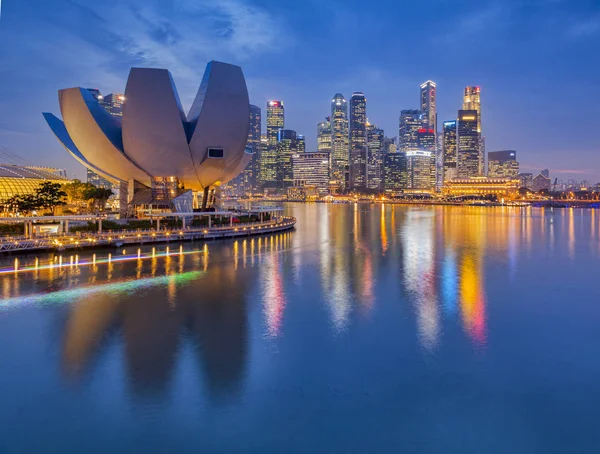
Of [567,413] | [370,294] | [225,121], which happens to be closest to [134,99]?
[225,121]

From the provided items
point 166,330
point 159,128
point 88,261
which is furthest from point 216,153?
point 166,330

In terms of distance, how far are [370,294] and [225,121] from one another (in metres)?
21.4

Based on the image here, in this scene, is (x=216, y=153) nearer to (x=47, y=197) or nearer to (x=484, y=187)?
(x=47, y=197)

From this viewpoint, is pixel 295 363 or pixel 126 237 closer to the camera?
pixel 295 363

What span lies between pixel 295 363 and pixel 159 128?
2620 centimetres

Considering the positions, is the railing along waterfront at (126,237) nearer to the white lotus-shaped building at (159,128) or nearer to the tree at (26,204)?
the white lotus-shaped building at (159,128)

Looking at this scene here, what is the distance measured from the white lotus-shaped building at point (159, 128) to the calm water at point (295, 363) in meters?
16.3

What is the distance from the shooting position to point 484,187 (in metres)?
155

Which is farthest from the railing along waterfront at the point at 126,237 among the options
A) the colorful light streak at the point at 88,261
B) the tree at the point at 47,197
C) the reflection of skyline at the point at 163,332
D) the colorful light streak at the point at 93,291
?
the tree at the point at 47,197

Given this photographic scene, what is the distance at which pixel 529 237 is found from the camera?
112 feet

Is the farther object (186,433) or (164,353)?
(164,353)

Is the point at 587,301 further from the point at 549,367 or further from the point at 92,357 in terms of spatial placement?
the point at 92,357

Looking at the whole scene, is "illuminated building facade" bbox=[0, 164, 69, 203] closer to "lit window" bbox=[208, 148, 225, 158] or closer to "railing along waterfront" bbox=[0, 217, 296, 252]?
"lit window" bbox=[208, 148, 225, 158]

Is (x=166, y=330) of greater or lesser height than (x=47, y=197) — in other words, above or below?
below
